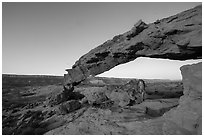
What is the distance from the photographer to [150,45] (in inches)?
607

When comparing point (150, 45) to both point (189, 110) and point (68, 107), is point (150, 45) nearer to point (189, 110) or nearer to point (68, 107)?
point (189, 110)

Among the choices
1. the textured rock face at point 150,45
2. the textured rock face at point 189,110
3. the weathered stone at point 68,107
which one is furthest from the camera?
the weathered stone at point 68,107

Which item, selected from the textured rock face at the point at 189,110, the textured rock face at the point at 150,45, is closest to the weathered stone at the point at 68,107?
the textured rock face at the point at 150,45

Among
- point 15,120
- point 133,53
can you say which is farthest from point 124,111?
point 15,120

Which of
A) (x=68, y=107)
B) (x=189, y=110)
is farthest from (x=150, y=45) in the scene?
(x=68, y=107)

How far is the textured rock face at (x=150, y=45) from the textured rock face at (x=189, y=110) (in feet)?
11.0

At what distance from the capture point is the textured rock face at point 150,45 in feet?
42.6

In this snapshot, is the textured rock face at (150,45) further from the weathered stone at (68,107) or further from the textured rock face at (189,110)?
the textured rock face at (189,110)

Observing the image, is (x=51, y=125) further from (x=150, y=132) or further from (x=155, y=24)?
(x=155, y=24)

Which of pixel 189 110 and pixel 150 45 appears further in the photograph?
pixel 150 45

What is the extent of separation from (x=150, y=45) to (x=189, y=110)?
7.52 m

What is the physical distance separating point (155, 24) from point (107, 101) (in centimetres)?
915

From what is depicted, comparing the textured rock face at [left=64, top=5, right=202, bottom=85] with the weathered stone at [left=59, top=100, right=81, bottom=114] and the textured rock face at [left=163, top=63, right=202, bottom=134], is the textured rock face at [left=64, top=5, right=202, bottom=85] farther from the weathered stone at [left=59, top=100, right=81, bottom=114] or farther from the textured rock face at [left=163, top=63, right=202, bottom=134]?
the textured rock face at [left=163, top=63, right=202, bottom=134]

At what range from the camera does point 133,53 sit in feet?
54.9
